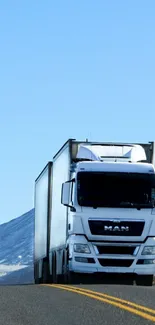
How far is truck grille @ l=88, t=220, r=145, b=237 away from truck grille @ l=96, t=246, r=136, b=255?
36cm

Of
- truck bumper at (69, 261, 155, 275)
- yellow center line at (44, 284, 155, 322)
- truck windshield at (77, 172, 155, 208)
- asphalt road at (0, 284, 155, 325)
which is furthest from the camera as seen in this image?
truck bumper at (69, 261, 155, 275)

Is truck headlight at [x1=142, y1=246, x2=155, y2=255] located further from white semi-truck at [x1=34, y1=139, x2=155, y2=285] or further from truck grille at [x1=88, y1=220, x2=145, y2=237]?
truck grille at [x1=88, y1=220, x2=145, y2=237]

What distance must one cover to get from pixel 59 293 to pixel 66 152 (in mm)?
7596

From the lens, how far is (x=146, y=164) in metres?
24.4

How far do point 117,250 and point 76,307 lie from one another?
9.05 meters

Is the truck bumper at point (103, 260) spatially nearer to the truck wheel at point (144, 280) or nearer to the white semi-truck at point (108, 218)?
the white semi-truck at point (108, 218)

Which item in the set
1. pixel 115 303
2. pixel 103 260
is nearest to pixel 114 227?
pixel 103 260

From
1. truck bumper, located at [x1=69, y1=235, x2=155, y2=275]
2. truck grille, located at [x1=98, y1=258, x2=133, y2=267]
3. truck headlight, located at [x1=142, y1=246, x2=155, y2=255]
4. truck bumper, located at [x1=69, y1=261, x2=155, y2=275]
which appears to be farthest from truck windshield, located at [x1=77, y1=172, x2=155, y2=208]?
truck bumper, located at [x1=69, y1=261, x2=155, y2=275]

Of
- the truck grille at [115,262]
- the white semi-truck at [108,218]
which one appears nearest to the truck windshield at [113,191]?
the white semi-truck at [108,218]

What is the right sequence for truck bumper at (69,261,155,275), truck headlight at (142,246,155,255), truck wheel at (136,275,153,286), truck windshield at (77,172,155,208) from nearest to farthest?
truck windshield at (77,172,155,208) → truck bumper at (69,261,155,275) → truck headlight at (142,246,155,255) → truck wheel at (136,275,153,286)

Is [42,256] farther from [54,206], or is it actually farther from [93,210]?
[93,210]

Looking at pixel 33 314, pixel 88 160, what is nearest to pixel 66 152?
pixel 88 160

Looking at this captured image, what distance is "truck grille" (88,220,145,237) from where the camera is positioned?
77.6 ft

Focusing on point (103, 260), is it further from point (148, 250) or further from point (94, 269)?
point (148, 250)
